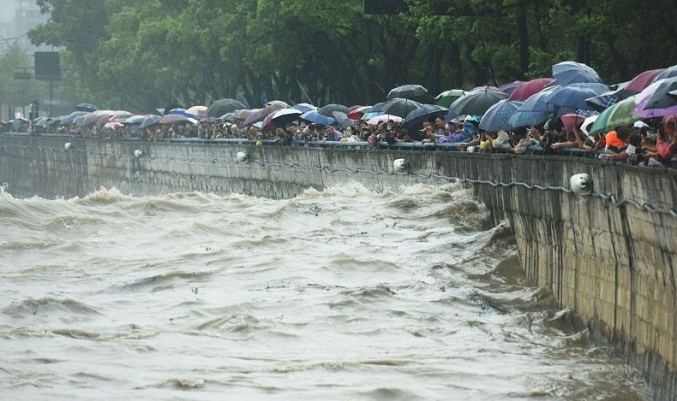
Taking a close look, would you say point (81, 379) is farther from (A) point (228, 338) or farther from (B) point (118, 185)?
(B) point (118, 185)

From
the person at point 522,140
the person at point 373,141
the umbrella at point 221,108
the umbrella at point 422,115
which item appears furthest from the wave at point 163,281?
the umbrella at point 221,108

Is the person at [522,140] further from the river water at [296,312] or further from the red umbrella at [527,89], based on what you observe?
the red umbrella at [527,89]

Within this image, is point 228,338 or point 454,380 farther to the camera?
point 228,338

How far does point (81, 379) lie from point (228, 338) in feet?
10.3

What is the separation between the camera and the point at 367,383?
16500 mm

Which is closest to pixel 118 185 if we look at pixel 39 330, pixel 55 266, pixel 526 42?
pixel 526 42

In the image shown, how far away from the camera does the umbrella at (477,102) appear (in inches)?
1230

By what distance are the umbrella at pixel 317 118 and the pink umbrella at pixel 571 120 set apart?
63.9ft

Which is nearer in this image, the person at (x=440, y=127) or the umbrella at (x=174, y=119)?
the person at (x=440, y=127)

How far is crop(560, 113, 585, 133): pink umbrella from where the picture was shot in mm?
25016

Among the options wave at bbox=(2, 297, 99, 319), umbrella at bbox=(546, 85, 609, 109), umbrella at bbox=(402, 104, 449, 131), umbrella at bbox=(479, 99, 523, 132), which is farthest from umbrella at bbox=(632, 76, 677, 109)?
umbrella at bbox=(402, 104, 449, 131)

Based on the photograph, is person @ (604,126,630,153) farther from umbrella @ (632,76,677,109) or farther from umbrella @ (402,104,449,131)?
umbrella @ (402,104,449,131)

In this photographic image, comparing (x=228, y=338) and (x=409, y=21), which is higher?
(x=409, y=21)

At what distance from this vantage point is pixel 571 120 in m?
25.2
